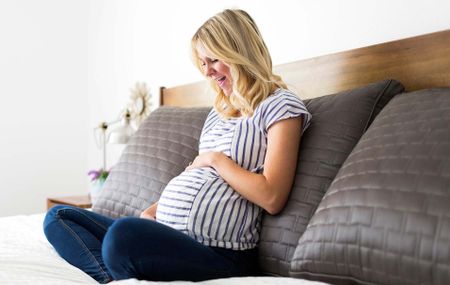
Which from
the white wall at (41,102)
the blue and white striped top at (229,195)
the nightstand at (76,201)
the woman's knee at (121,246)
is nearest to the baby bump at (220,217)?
the blue and white striped top at (229,195)

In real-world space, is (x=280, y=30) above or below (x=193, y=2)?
below

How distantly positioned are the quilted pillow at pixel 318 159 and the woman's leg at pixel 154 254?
0.14m

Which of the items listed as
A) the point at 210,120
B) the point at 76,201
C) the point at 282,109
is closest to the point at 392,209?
the point at 282,109

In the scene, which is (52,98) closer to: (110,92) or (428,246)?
(110,92)

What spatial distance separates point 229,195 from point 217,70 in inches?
15.8

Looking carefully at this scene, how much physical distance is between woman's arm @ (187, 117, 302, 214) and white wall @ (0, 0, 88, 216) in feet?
8.32

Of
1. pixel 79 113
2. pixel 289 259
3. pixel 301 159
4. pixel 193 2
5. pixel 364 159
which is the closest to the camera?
pixel 364 159

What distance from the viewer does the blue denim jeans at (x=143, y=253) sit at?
3.40ft

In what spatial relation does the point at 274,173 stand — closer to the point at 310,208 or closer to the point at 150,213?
the point at 310,208

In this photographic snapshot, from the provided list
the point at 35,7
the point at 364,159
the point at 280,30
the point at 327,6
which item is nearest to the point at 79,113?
the point at 35,7

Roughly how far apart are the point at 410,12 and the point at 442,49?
0.73 ft

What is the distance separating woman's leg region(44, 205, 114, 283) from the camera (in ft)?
4.14

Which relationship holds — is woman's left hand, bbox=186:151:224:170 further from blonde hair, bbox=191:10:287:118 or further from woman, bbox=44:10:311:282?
blonde hair, bbox=191:10:287:118

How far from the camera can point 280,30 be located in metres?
1.97
